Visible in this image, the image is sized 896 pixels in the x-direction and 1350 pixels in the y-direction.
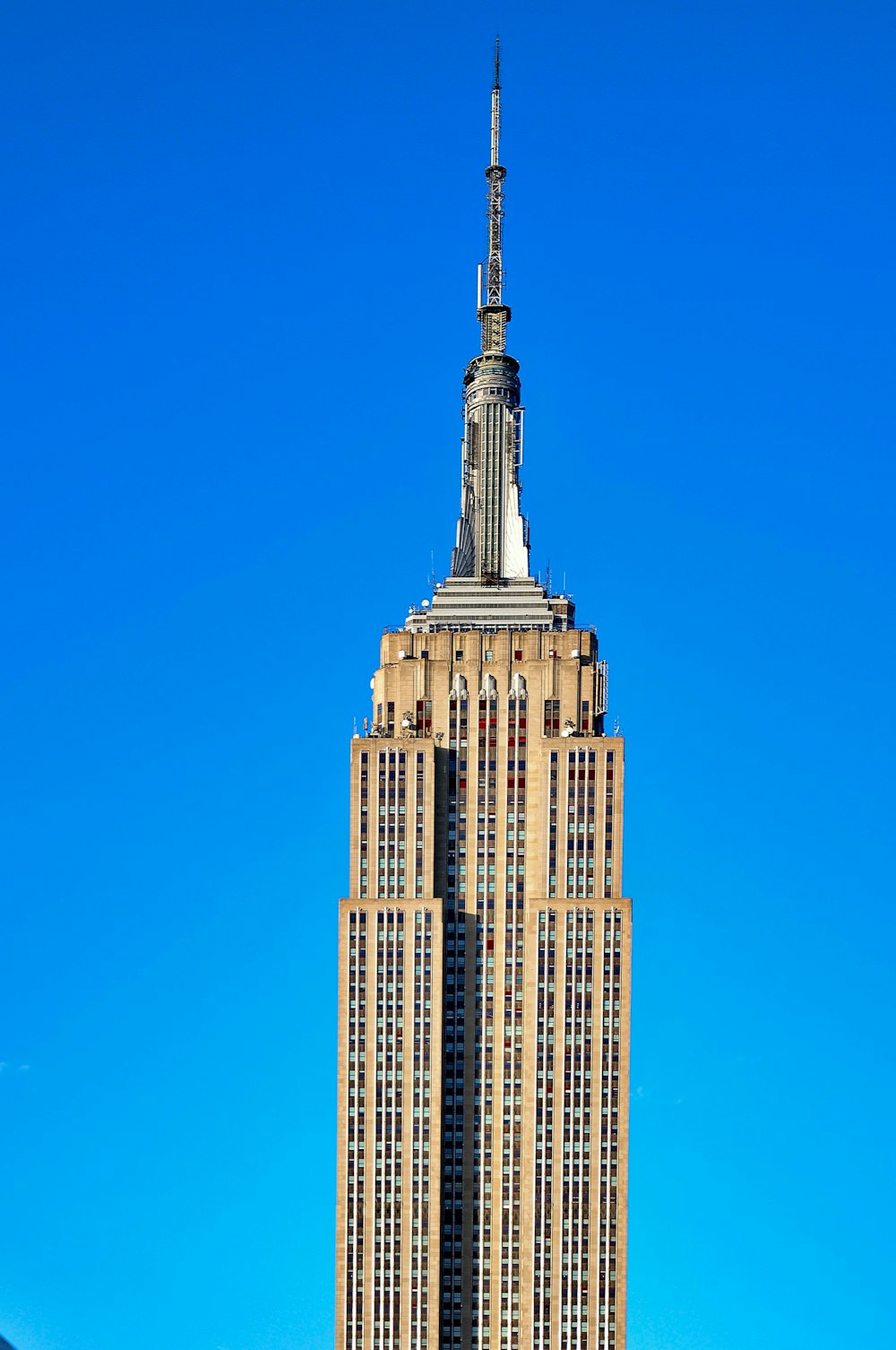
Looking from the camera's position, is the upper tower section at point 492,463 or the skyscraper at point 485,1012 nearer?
the skyscraper at point 485,1012

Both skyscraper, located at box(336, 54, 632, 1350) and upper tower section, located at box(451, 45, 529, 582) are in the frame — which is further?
upper tower section, located at box(451, 45, 529, 582)

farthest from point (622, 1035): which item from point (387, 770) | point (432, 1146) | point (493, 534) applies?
point (493, 534)

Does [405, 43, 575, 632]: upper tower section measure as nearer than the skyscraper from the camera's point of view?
No

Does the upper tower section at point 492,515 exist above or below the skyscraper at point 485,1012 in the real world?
above

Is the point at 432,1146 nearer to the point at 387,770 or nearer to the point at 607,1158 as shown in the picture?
the point at 607,1158

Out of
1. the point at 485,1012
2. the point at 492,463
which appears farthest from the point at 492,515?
the point at 485,1012

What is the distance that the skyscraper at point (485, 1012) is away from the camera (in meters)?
160

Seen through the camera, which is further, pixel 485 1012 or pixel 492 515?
pixel 492 515

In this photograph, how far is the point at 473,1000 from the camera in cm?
16662

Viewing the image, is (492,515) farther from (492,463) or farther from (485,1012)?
(485,1012)

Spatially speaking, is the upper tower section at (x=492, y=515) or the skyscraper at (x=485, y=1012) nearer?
the skyscraper at (x=485, y=1012)

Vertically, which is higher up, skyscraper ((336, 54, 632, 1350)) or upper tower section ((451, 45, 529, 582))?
upper tower section ((451, 45, 529, 582))

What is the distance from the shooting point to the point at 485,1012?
166 meters

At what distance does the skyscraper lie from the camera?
160m
